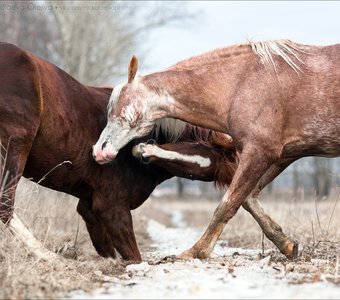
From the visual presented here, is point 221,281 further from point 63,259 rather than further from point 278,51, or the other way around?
point 278,51

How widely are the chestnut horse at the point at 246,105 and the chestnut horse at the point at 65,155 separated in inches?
13.4

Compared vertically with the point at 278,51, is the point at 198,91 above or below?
below

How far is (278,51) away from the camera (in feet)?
21.4

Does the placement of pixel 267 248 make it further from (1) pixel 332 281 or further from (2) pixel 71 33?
(2) pixel 71 33

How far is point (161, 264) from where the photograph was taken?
5.77 m

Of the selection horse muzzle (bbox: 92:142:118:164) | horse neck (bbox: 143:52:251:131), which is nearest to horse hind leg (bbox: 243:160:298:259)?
horse neck (bbox: 143:52:251:131)

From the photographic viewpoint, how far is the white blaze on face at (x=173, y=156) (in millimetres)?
6809

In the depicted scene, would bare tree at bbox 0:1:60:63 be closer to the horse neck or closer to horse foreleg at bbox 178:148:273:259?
the horse neck

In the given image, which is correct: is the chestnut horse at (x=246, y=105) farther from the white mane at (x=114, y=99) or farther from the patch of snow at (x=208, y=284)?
the patch of snow at (x=208, y=284)

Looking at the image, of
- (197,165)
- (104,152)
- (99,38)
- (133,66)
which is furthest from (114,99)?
(99,38)

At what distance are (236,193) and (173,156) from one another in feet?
3.27

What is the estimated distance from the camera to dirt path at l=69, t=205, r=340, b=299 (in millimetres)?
4266

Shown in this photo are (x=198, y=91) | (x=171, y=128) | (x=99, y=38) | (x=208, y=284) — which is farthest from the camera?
(x=99, y=38)

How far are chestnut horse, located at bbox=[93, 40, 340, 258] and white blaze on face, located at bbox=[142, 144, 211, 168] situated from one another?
0.62 ft
